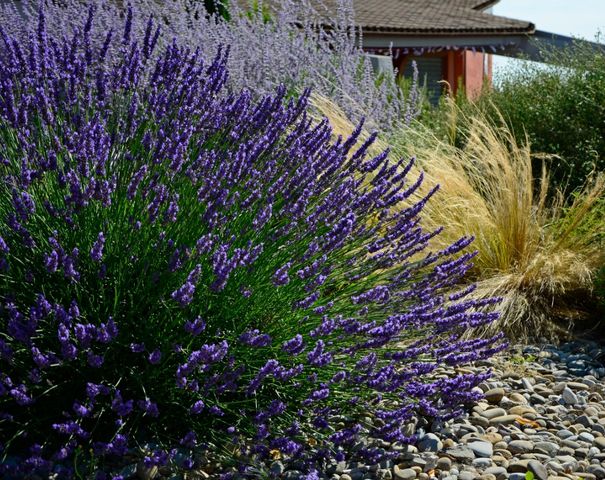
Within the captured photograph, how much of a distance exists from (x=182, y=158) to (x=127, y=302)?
576 millimetres

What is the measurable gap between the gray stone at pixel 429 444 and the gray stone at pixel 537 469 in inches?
13.9

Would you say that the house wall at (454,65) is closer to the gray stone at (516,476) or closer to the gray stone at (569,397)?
the gray stone at (569,397)

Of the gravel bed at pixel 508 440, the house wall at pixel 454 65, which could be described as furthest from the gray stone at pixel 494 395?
the house wall at pixel 454 65

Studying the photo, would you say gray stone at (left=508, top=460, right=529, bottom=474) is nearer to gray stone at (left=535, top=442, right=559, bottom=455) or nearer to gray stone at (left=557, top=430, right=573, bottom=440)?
gray stone at (left=535, top=442, right=559, bottom=455)

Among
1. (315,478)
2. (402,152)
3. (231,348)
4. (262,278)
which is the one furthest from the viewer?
(402,152)

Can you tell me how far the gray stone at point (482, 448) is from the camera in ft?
10.5

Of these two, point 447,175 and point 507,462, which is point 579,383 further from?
point 447,175

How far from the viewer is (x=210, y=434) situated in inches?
114

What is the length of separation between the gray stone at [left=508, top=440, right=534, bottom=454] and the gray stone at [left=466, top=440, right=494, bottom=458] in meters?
0.09

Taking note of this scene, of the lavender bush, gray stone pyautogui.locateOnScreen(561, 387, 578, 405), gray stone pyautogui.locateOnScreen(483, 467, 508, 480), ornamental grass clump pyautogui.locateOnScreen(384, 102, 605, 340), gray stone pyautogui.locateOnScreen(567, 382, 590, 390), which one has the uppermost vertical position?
the lavender bush

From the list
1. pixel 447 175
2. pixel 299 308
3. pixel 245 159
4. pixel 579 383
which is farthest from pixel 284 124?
pixel 447 175

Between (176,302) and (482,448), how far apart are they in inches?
54.7

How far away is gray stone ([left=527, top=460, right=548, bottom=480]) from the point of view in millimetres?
3027

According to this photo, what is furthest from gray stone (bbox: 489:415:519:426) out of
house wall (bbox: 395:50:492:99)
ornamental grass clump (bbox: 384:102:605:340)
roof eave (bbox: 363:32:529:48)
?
house wall (bbox: 395:50:492:99)
